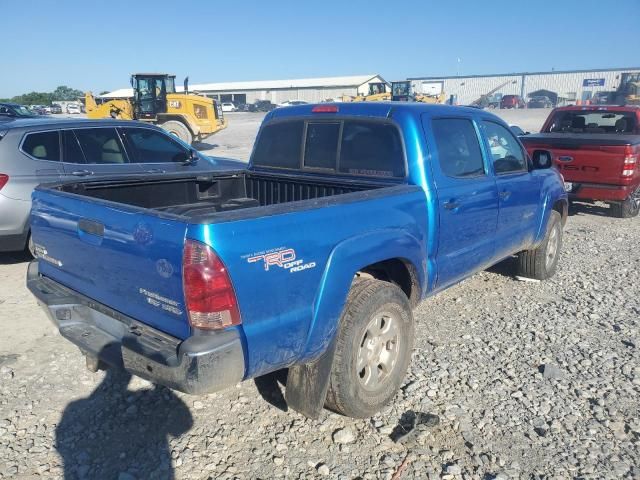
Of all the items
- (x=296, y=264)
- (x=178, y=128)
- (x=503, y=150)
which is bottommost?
(x=296, y=264)

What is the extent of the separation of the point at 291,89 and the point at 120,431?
278ft

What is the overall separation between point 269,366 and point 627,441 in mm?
2139

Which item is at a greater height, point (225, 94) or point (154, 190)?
point (225, 94)

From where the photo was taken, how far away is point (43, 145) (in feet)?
18.7

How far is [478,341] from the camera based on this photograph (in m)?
4.18

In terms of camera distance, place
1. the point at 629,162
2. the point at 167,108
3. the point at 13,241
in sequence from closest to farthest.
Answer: the point at 13,241
the point at 629,162
the point at 167,108

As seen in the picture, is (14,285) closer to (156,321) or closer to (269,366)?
(156,321)

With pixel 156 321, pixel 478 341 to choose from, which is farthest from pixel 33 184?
pixel 478 341

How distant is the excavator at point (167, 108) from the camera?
61.9 ft

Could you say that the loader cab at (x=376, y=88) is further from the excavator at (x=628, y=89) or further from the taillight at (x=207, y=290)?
the taillight at (x=207, y=290)

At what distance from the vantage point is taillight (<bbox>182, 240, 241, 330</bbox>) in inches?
84.6

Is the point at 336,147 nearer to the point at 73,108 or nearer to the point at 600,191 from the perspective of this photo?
the point at 600,191

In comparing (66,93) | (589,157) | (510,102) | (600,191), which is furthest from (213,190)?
(66,93)

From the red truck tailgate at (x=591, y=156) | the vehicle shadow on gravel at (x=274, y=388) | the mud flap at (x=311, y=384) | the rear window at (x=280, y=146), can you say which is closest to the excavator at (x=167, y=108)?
the red truck tailgate at (x=591, y=156)
